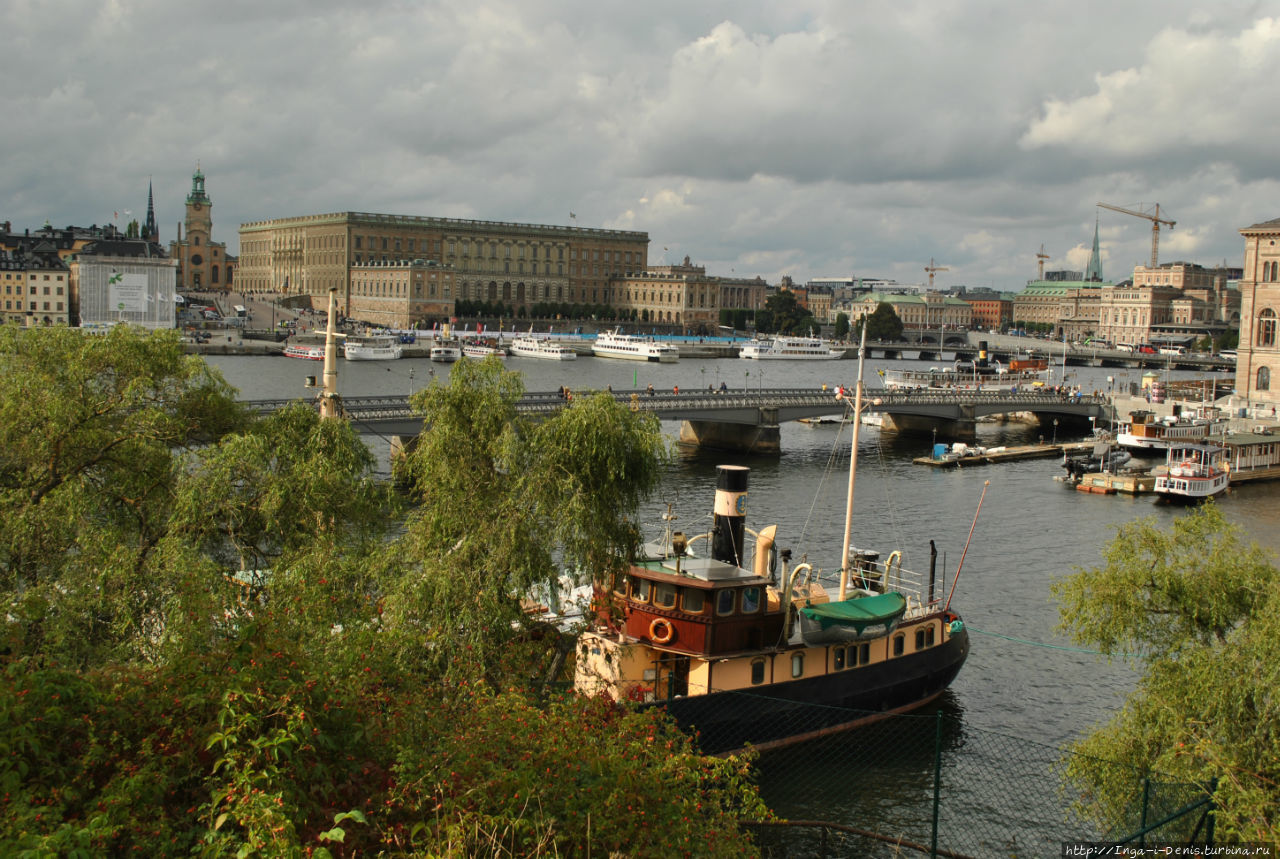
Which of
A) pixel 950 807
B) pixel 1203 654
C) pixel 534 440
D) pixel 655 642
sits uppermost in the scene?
pixel 534 440

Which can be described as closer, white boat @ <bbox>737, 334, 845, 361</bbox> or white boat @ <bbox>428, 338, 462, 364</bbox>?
white boat @ <bbox>428, 338, 462, 364</bbox>

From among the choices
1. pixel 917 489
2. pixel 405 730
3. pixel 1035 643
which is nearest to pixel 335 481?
pixel 405 730

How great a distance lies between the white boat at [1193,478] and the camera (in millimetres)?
52594

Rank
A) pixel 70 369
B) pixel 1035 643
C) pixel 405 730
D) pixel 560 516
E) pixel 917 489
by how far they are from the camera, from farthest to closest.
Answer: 1. pixel 917 489
2. pixel 1035 643
3. pixel 70 369
4. pixel 560 516
5. pixel 405 730

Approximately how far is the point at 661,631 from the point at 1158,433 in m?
56.8

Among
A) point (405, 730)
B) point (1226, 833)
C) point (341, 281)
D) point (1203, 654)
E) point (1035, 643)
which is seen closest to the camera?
point (405, 730)

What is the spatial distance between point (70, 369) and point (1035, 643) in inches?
896

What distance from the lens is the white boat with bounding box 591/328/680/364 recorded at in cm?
15150

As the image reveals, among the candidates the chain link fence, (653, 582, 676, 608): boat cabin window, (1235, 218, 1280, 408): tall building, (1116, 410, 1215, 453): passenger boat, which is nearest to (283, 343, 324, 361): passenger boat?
(1116, 410, 1215, 453): passenger boat

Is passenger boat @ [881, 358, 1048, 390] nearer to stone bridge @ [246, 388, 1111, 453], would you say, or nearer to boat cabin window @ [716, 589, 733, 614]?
stone bridge @ [246, 388, 1111, 453]

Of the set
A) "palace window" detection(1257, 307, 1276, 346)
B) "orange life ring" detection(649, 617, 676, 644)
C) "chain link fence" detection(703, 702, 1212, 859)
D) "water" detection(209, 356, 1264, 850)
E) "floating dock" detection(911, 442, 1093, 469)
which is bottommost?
"chain link fence" detection(703, 702, 1212, 859)

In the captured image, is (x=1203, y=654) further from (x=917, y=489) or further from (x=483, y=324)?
(x=483, y=324)

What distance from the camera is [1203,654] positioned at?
14086 mm

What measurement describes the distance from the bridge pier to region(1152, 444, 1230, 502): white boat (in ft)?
66.2
